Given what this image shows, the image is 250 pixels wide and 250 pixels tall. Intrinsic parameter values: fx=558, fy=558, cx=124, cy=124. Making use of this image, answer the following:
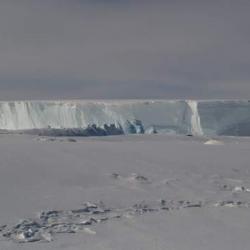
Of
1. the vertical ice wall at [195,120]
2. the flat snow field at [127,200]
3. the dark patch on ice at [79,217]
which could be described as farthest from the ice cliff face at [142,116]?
the dark patch on ice at [79,217]

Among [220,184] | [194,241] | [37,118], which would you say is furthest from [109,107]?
[194,241]

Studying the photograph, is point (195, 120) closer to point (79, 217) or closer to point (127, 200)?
point (127, 200)

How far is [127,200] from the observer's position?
20.7 feet

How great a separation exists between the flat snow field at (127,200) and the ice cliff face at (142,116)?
25.3 metres

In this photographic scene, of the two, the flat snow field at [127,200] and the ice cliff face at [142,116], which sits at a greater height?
the ice cliff face at [142,116]

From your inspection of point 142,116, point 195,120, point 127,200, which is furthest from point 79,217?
point 142,116

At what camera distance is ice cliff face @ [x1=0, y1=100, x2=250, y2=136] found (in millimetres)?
35344

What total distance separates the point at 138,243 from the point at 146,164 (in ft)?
14.0

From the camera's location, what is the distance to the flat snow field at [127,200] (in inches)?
188

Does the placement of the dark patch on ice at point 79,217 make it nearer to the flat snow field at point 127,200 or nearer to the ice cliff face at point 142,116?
the flat snow field at point 127,200

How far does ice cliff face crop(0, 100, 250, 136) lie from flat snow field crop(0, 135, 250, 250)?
82.9 feet

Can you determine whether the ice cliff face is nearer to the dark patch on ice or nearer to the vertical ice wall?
the vertical ice wall

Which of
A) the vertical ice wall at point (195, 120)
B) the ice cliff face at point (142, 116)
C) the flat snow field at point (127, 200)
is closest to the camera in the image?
the flat snow field at point (127, 200)

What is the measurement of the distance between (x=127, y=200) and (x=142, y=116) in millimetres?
31065
